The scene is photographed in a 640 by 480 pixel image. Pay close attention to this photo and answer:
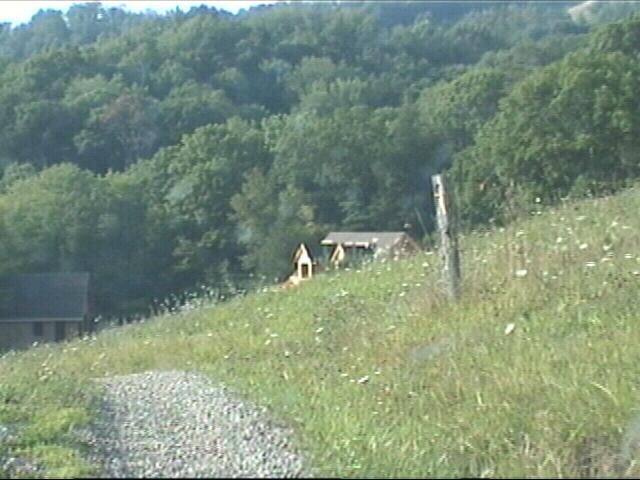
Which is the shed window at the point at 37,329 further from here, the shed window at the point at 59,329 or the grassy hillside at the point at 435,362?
the grassy hillside at the point at 435,362

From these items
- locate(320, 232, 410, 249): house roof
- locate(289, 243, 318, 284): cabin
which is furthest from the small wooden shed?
locate(320, 232, 410, 249): house roof

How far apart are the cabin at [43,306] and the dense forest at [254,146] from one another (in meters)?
1.00

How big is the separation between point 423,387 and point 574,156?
28.1 metres

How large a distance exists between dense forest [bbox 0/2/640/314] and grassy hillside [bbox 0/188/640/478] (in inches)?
74.1

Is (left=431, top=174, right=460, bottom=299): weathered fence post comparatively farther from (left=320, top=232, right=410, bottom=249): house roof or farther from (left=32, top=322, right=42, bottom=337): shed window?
(left=32, top=322, right=42, bottom=337): shed window

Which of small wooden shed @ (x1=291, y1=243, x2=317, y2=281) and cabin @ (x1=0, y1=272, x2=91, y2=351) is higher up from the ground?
small wooden shed @ (x1=291, y1=243, x2=317, y2=281)

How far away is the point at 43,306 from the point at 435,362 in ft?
65.9

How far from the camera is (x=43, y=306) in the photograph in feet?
90.3

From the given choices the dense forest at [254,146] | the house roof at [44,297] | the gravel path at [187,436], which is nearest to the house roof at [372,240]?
the dense forest at [254,146]

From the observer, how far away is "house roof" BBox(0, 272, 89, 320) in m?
27.1

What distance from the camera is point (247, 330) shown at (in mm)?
11945

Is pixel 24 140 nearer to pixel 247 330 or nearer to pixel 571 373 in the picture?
pixel 247 330

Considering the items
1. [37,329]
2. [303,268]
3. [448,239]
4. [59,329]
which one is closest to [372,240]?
[303,268]

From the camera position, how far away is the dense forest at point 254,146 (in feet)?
115
